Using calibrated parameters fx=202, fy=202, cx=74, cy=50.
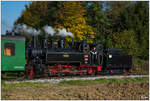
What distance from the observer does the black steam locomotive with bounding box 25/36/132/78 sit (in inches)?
601

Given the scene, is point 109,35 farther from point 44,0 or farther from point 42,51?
point 44,0

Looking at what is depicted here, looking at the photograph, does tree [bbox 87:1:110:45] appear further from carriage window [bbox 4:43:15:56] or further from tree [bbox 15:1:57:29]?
tree [bbox 15:1:57:29]

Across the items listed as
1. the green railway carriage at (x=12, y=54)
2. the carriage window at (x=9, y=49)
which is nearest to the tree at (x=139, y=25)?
the green railway carriage at (x=12, y=54)

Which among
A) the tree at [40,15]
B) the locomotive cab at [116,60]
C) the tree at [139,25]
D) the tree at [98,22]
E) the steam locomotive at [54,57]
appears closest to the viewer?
the tree at [98,22]

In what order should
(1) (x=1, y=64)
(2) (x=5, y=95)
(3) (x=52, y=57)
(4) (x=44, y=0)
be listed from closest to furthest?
(2) (x=5, y=95)
(1) (x=1, y=64)
(3) (x=52, y=57)
(4) (x=44, y=0)

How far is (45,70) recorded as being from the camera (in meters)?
15.6

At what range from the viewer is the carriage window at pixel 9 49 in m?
13.3

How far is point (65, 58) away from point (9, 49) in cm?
434

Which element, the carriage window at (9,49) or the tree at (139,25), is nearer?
the tree at (139,25)

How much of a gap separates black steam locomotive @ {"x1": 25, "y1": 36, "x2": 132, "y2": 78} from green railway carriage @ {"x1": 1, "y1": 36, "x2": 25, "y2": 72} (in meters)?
1.19

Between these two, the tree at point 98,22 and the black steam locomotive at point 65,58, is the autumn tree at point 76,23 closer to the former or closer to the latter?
the tree at point 98,22

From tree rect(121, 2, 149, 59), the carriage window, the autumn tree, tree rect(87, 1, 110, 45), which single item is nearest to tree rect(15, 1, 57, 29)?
tree rect(121, 2, 149, 59)

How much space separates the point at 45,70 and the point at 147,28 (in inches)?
315

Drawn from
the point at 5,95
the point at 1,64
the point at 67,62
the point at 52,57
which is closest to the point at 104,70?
the point at 67,62
